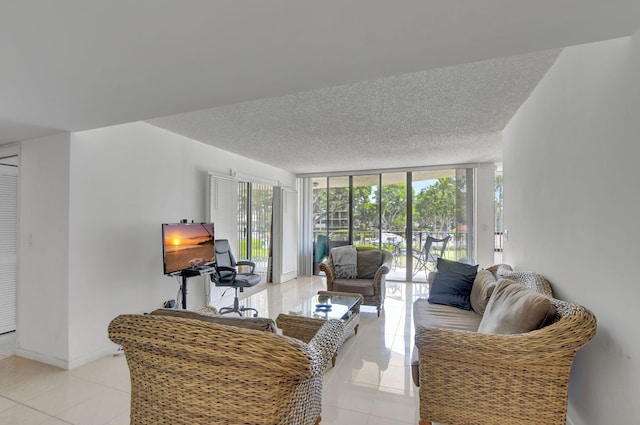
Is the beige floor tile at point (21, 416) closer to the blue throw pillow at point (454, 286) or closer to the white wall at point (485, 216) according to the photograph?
the blue throw pillow at point (454, 286)

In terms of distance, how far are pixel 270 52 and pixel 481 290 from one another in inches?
104

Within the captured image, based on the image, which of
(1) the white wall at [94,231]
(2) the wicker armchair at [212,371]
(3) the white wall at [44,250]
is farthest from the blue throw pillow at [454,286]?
(3) the white wall at [44,250]

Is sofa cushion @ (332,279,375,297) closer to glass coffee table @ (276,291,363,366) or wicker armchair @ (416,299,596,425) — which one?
glass coffee table @ (276,291,363,366)

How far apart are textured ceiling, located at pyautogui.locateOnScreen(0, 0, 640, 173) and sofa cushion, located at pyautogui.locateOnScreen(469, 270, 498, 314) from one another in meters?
1.70

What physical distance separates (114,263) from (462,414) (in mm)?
3329

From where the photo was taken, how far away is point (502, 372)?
1604 mm

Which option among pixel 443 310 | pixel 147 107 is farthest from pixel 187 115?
pixel 443 310

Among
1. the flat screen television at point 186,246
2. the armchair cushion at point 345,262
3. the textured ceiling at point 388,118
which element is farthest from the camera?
the armchair cushion at point 345,262

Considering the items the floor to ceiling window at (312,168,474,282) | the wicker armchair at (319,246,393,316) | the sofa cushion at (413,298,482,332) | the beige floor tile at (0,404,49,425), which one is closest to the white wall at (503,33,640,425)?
the sofa cushion at (413,298,482,332)

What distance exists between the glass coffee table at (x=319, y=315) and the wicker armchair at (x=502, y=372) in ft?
2.67

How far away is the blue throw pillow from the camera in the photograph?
3.04m

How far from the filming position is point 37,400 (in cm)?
225

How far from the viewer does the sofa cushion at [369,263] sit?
4.69 metres

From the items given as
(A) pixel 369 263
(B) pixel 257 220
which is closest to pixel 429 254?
(A) pixel 369 263
